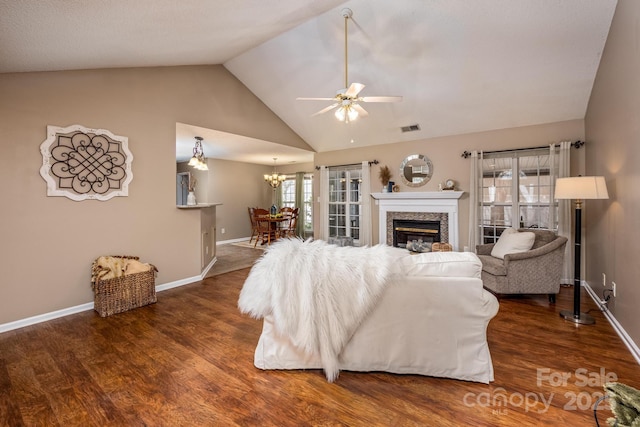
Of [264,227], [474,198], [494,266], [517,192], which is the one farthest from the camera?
[264,227]

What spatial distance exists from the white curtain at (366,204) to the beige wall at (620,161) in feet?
11.8

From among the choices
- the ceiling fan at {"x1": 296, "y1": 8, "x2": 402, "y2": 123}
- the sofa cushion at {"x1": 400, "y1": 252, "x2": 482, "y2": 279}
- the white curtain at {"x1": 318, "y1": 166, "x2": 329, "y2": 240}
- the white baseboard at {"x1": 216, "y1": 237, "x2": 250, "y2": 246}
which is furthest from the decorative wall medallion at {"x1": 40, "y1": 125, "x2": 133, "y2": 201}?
the white baseboard at {"x1": 216, "y1": 237, "x2": 250, "y2": 246}

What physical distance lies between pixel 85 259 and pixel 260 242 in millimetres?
5019

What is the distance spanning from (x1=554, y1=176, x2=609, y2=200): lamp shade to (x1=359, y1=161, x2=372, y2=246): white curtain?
369 centimetres

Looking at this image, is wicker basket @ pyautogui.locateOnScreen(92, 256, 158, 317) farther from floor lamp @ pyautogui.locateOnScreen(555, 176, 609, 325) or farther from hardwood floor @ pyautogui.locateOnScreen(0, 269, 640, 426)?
floor lamp @ pyautogui.locateOnScreen(555, 176, 609, 325)

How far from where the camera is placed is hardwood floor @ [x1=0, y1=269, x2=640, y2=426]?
1.64 metres

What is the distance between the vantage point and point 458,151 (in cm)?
523

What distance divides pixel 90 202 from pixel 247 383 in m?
2.86

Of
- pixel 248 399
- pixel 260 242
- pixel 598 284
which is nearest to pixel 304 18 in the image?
pixel 248 399

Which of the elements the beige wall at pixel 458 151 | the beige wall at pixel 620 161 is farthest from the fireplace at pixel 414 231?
the beige wall at pixel 620 161

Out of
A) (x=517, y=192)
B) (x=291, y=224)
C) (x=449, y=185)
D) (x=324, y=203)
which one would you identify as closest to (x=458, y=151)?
(x=449, y=185)

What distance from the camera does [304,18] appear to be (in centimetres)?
352

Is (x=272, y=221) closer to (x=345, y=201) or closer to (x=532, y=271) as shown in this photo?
(x=345, y=201)

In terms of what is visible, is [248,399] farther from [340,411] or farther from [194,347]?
[194,347]
